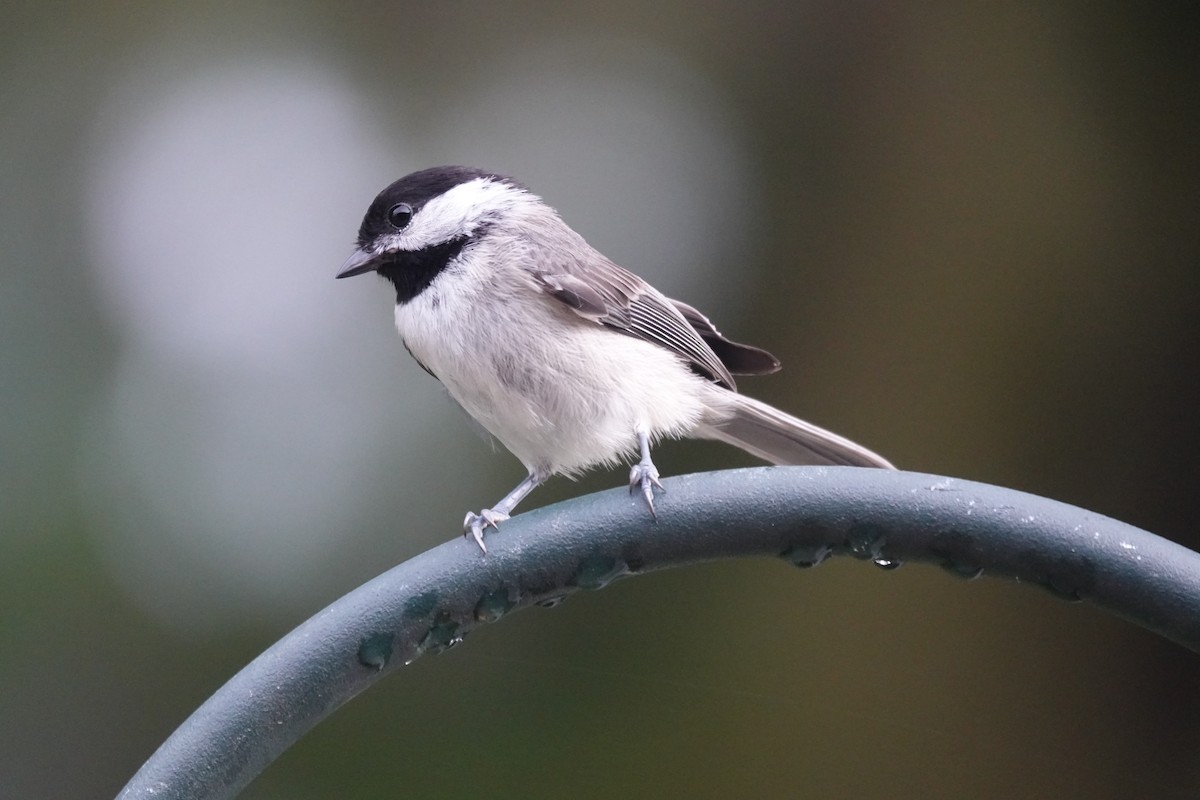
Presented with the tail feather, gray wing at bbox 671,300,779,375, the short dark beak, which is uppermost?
the short dark beak

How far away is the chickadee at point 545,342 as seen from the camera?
1652mm

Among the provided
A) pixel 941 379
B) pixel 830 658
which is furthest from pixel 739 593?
pixel 941 379

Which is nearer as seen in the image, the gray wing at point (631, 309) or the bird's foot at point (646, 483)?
the bird's foot at point (646, 483)

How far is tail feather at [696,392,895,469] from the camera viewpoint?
5.62 feet

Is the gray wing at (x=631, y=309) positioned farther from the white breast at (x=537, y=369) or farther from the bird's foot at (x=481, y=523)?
the bird's foot at (x=481, y=523)

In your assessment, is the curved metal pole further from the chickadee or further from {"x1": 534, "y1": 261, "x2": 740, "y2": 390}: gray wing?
{"x1": 534, "y1": 261, "x2": 740, "y2": 390}: gray wing

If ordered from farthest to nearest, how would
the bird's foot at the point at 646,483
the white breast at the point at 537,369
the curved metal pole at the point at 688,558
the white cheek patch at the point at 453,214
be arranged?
the white cheek patch at the point at 453,214 < the white breast at the point at 537,369 < the bird's foot at the point at 646,483 < the curved metal pole at the point at 688,558

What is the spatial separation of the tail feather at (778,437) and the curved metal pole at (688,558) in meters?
0.55

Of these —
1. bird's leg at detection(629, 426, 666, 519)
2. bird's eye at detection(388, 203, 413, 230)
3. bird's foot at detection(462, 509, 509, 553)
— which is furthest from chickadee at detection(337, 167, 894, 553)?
bird's leg at detection(629, 426, 666, 519)

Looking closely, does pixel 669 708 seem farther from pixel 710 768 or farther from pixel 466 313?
pixel 466 313

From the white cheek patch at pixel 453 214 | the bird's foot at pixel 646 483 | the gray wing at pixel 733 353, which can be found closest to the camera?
the bird's foot at pixel 646 483

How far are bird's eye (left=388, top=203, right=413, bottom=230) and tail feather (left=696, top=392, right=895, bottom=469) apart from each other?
1.98 ft

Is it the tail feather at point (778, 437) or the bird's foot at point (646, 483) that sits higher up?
the bird's foot at point (646, 483)

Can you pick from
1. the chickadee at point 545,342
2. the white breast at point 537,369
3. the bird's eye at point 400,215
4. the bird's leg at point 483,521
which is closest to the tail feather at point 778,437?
the chickadee at point 545,342
